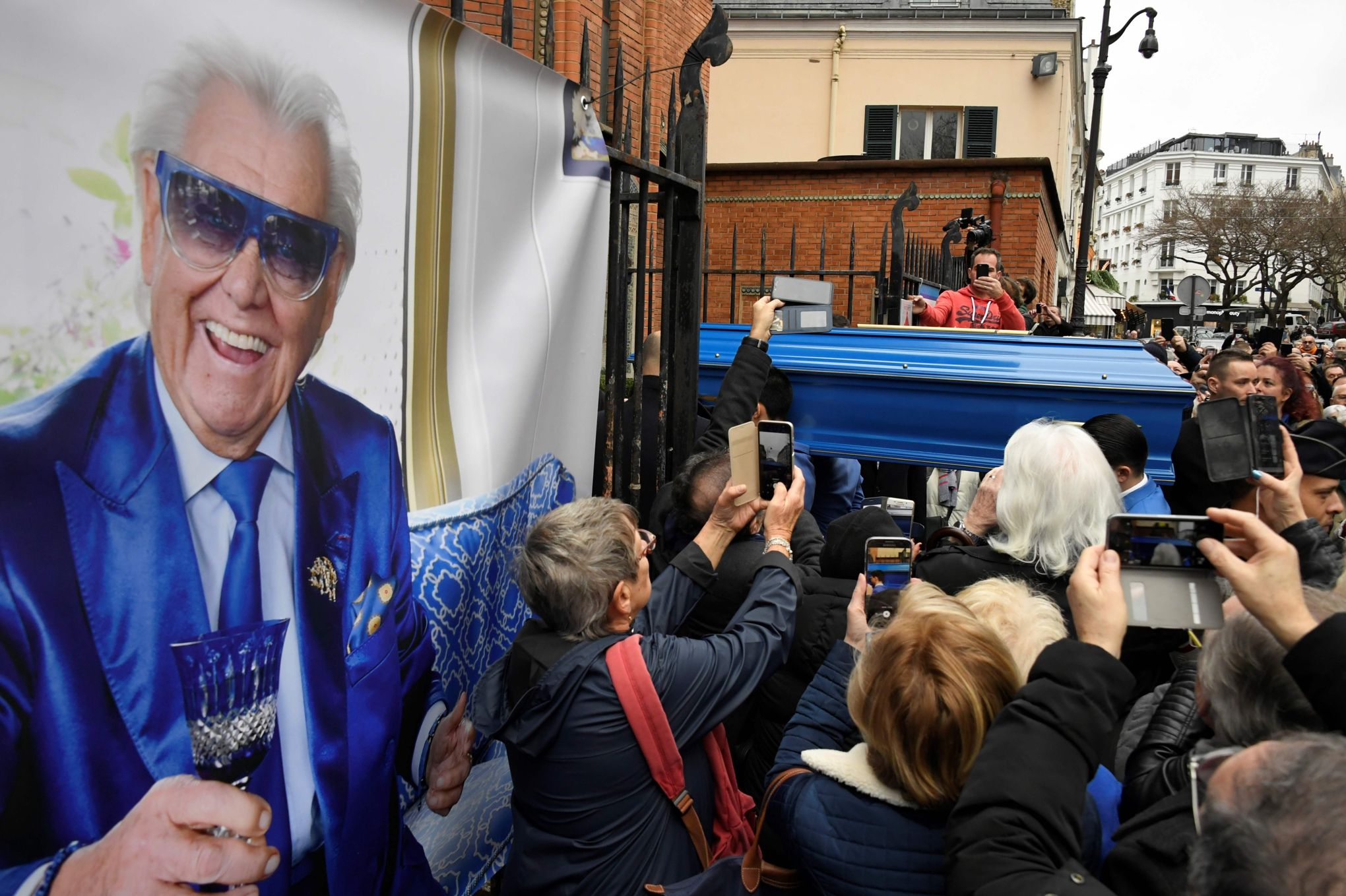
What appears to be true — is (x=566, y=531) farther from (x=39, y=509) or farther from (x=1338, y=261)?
(x=1338, y=261)

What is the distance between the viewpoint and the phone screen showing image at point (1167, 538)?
1.57 m

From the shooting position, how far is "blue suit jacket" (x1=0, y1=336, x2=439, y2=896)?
3.97 ft

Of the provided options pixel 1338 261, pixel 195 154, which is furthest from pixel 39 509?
pixel 1338 261

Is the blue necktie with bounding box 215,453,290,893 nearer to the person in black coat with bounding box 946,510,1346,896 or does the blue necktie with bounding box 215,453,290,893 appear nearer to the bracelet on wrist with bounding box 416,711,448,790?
the bracelet on wrist with bounding box 416,711,448,790

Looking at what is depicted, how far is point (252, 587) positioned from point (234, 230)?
21.9 inches

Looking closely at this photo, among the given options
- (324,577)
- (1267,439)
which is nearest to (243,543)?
(324,577)

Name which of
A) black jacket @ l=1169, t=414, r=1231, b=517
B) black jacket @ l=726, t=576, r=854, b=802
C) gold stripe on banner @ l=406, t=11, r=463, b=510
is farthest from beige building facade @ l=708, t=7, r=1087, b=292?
gold stripe on banner @ l=406, t=11, r=463, b=510

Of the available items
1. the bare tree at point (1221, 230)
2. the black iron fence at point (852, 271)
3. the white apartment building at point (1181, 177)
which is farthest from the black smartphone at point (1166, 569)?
the white apartment building at point (1181, 177)

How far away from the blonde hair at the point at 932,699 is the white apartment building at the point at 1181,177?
88581mm

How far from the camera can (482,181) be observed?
2.06 meters

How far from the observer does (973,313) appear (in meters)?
6.05

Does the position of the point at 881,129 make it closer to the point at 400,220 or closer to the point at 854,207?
the point at 854,207

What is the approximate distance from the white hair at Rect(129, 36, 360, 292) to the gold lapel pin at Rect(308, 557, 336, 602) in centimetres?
49

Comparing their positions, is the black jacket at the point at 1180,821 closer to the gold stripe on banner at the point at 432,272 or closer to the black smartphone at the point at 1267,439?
the black smartphone at the point at 1267,439
